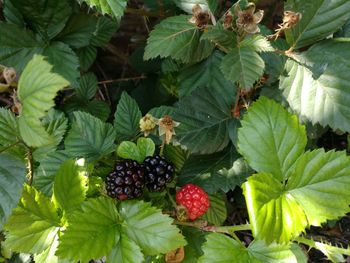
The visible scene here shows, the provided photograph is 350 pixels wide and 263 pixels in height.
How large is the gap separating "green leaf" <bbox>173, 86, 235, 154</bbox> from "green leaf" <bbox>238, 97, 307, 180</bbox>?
0.21 meters

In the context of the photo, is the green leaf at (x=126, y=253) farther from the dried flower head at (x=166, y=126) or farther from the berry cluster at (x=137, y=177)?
the dried flower head at (x=166, y=126)

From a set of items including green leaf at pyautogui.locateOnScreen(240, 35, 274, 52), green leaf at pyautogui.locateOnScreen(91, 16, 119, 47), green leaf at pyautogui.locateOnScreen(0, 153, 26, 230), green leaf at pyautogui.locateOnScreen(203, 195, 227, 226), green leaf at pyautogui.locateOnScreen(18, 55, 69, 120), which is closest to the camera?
green leaf at pyautogui.locateOnScreen(18, 55, 69, 120)

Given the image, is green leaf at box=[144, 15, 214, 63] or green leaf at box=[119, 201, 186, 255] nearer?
green leaf at box=[119, 201, 186, 255]

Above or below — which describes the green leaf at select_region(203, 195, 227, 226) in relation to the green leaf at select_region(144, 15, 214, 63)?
below

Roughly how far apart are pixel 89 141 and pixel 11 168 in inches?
8.1

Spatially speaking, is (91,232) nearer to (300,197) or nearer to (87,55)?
(300,197)

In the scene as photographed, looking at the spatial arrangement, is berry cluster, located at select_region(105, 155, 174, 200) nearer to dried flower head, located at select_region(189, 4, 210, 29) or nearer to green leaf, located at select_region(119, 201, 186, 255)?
green leaf, located at select_region(119, 201, 186, 255)

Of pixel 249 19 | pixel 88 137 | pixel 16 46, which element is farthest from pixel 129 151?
pixel 16 46

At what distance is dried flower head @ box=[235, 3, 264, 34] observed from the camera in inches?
35.3

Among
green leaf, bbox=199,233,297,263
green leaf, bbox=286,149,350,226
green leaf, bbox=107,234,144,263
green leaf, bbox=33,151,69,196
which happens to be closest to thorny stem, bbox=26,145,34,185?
green leaf, bbox=33,151,69,196

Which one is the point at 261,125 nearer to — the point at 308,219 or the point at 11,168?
the point at 308,219

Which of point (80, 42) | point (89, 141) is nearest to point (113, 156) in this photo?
point (89, 141)

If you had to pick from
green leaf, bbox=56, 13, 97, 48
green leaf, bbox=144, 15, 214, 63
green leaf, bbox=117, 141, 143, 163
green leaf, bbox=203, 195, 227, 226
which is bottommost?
green leaf, bbox=203, 195, 227, 226

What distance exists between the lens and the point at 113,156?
1.06 meters
